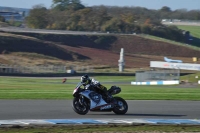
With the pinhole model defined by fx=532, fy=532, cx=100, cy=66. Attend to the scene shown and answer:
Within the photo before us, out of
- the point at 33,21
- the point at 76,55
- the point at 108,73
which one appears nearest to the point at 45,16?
the point at 33,21

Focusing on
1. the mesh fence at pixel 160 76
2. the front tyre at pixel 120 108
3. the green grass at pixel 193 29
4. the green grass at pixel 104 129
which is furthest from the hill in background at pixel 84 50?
the green grass at pixel 104 129

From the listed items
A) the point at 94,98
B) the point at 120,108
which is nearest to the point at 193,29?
the point at 120,108

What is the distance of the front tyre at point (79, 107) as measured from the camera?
16094 millimetres

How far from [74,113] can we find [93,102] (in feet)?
2.59

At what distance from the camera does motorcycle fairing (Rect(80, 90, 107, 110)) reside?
1612cm

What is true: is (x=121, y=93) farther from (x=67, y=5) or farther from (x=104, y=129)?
(x=67, y=5)

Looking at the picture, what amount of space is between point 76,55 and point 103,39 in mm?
18393

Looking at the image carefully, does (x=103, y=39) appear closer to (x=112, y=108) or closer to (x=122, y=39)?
(x=122, y=39)

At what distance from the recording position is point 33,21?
403 feet

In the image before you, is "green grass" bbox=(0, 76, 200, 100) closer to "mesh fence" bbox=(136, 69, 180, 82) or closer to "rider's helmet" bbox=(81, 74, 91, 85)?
"rider's helmet" bbox=(81, 74, 91, 85)

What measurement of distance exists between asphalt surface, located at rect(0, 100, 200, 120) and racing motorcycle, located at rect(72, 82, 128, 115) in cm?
20

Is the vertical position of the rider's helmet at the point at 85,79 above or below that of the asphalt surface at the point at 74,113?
above

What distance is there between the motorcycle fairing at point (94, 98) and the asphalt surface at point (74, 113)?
1.15 ft

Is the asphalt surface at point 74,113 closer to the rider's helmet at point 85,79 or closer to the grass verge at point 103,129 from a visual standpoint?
the rider's helmet at point 85,79
